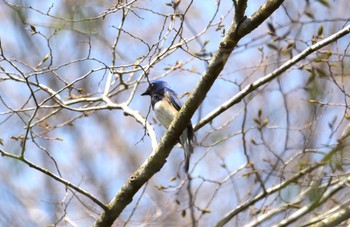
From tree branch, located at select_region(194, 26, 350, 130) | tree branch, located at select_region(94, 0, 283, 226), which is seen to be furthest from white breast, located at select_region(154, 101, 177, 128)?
tree branch, located at select_region(94, 0, 283, 226)

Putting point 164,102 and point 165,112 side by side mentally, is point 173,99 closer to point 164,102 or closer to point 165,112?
point 164,102

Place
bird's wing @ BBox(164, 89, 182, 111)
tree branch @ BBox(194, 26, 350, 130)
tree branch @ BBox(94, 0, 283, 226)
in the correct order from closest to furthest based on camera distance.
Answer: tree branch @ BBox(94, 0, 283, 226)
tree branch @ BBox(194, 26, 350, 130)
bird's wing @ BBox(164, 89, 182, 111)

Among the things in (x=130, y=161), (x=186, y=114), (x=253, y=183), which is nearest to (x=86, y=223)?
(x=253, y=183)

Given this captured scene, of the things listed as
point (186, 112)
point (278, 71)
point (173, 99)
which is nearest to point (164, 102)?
point (173, 99)

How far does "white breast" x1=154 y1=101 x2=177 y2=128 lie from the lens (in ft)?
19.7

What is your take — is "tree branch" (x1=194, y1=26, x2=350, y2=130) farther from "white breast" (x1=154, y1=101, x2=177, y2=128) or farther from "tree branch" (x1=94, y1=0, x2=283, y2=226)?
"tree branch" (x1=94, y1=0, x2=283, y2=226)

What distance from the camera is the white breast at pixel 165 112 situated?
6004 mm

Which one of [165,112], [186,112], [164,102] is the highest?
[164,102]

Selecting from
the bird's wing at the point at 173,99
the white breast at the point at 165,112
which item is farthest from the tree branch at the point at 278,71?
the bird's wing at the point at 173,99

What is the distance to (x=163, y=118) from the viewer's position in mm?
6027

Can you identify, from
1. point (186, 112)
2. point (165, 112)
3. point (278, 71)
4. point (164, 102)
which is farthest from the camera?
point (164, 102)

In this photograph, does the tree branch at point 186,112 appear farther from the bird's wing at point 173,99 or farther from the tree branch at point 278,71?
the bird's wing at point 173,99

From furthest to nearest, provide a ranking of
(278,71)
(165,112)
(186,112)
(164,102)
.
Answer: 1. (164,102)
2. (165,112)
3. (278,71)
4. (186,112)

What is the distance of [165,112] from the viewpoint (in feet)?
19.8
